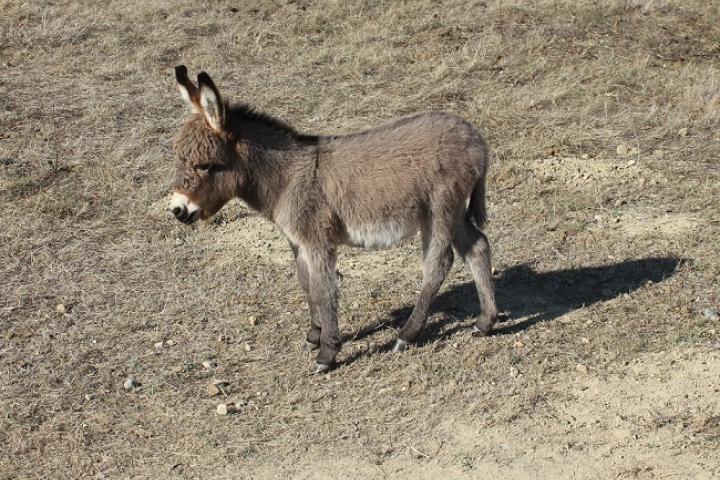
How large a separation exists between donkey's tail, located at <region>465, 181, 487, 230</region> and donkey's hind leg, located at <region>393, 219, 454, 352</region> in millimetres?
310

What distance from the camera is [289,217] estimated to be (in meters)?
5.84

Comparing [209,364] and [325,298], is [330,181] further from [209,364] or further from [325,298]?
[209,364]

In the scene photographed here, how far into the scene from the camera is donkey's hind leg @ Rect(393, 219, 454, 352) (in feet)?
19.8

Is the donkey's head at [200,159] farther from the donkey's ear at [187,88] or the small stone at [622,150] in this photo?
the small stone at [622,150]

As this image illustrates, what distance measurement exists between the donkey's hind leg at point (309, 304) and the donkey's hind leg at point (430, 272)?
0.55 m

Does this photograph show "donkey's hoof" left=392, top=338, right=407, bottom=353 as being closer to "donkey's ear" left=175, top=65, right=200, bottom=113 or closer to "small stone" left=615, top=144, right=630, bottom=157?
"donkey's ear" left=175, top=65, right=200, bottom=113

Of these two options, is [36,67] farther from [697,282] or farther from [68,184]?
[697,282]

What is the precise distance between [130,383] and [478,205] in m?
2.59

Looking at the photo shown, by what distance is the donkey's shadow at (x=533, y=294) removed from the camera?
6.59 meters

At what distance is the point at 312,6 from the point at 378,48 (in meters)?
1.71

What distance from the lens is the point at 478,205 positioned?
623 cm

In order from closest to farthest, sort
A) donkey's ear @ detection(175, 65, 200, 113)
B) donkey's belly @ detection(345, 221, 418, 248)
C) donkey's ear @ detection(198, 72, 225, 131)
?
donkey's ear @ detection(198, 72, 225, 131), donkey's ear @ detection(175, 65, 200, 113), donkey's belly @ detection(345, 221, 418, 248)

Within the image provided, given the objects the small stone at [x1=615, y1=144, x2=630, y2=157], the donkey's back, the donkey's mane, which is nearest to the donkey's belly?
the donkey's back

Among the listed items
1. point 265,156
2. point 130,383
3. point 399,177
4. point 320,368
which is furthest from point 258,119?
point 130,383
